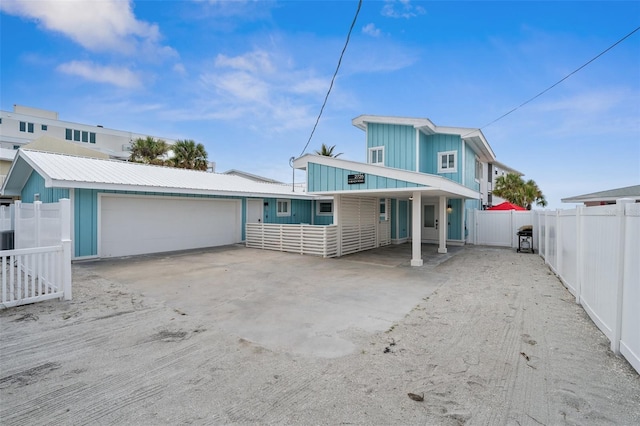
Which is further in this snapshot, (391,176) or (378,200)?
(378,200)

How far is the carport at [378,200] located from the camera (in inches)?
336

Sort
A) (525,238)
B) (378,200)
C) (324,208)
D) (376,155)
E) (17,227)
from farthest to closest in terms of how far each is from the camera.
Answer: (324,208) → (376,155) → (378,200) → (525,238) → (17,227)

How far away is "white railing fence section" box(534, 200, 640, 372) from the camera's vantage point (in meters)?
3.03

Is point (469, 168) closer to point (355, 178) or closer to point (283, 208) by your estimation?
point (355, 178)

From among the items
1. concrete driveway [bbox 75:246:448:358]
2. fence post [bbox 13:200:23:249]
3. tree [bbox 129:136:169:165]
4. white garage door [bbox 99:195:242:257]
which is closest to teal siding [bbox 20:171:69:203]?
fence post [bbox 13:200:23:249]

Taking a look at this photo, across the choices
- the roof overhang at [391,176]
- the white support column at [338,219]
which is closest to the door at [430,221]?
the roof overhang at [391,176]

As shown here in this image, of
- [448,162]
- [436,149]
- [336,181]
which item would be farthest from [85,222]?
[448,162]

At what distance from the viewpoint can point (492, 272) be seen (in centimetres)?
820

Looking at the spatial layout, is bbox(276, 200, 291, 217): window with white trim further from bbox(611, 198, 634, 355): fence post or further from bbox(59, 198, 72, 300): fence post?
bbox(611, 198, 634, 355): fence post

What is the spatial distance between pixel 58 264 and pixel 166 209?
6.48 m

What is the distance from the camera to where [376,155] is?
14.3 meters

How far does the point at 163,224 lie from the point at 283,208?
6.82 meters

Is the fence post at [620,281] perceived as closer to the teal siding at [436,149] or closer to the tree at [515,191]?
the teal siding at [436,149]

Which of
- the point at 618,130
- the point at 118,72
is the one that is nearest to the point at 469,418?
the point at 618,130
